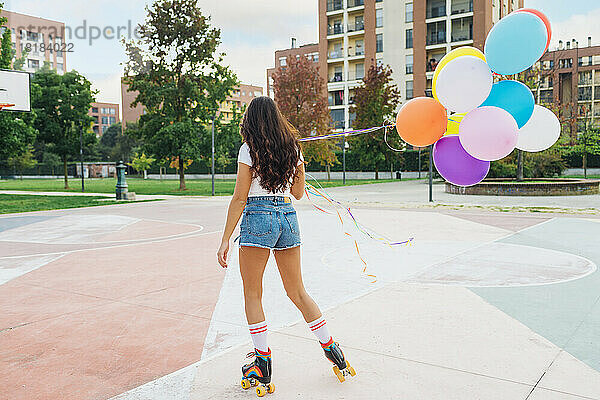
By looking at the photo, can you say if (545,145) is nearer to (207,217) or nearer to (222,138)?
(207,217)

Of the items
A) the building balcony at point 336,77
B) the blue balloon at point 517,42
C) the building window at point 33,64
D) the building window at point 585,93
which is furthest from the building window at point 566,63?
the building window at point 33,64

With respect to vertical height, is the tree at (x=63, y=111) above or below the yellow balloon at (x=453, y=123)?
above

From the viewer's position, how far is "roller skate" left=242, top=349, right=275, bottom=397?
3.27 metres

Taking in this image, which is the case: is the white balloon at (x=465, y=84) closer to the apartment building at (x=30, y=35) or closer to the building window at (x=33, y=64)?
the apartment building at (x=30, y=35)

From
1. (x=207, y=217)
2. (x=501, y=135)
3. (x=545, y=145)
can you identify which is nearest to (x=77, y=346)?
(x=501, y=135)

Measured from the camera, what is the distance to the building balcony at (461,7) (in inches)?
2037

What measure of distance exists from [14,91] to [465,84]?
21.7 m

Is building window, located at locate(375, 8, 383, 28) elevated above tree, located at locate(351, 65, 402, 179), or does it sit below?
above

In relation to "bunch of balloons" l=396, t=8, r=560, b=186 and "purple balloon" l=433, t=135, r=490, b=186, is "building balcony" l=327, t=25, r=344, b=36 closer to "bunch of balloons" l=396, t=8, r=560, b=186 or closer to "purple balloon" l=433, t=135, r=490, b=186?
"bunch of balloons" l=396, t=8, r=560, b=186

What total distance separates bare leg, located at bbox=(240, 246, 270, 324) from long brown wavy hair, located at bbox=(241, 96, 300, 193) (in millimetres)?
425

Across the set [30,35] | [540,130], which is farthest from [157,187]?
[30,35]

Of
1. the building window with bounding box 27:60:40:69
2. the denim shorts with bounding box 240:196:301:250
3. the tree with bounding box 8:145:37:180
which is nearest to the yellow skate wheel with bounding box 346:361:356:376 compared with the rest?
the denim shorts with bounding box 240:196:301:250

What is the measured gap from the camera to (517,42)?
4.50m

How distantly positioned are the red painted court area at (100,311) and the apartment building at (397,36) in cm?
4147
